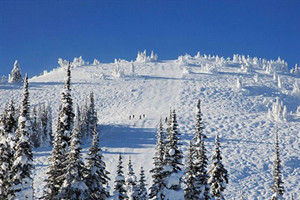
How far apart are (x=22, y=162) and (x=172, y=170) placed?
366 inches

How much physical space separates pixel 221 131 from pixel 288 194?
2825cm

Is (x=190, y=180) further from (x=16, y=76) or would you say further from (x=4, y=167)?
(x=16, y=76)

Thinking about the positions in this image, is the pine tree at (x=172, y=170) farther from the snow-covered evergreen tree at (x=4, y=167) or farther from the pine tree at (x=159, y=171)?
the snow-covered evergreen tree at (x=4, y=167)

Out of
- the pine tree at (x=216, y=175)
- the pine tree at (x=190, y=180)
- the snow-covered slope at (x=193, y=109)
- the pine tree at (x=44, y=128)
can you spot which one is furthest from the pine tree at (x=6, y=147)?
the pine tree at (x=44, y=128)

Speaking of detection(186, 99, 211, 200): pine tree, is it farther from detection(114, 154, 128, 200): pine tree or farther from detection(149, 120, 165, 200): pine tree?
detection(114, 154, 128, 200): pine tree

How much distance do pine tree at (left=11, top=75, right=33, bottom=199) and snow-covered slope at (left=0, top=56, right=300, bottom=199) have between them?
22994mm

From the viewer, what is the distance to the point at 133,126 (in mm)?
74125

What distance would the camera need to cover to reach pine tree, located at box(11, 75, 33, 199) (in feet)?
65.5

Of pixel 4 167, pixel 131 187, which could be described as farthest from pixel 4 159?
pixel 131 187

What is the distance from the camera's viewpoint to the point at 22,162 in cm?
2000

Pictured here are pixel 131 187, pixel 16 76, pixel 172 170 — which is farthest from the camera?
A: pixel 16 76

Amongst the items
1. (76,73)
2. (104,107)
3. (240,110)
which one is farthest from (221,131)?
(76,73)

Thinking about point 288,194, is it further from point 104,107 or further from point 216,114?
point 104,107

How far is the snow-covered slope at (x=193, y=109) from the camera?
5109cm
